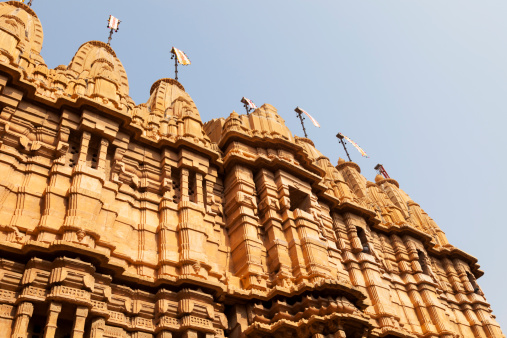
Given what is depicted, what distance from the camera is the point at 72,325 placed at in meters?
10.8

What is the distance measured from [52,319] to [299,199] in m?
11.6

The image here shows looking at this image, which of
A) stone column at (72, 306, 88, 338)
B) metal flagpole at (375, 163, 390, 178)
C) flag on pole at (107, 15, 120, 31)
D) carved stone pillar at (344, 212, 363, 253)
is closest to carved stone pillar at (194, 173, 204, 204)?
stone column at (72, 306, 88, 338)

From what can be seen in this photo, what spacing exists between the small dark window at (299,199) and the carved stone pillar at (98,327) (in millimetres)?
9909

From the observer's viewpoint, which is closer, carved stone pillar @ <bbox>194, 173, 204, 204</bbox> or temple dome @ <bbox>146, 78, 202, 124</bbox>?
carved stone pillar @ <bbox>194, 173, 204, 204</bbox>

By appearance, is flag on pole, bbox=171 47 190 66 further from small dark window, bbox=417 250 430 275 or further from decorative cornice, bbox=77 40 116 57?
small dark window, bbox=417 250 430 275

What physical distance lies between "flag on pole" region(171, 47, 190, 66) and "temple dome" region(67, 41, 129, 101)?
4.24 m

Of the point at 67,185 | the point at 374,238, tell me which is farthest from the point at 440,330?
→ the point at 67,185

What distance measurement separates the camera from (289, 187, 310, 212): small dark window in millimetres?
19047

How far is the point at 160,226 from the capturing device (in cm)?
1458

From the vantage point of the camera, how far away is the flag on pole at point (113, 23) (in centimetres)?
2530

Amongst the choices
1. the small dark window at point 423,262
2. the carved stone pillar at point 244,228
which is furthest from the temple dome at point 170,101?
the small dark window at point 423,262

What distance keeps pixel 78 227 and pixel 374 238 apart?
55.6 feet

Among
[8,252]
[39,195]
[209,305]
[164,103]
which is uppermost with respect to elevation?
[164,103]

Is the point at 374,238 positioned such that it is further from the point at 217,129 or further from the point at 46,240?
the point at 46,240
